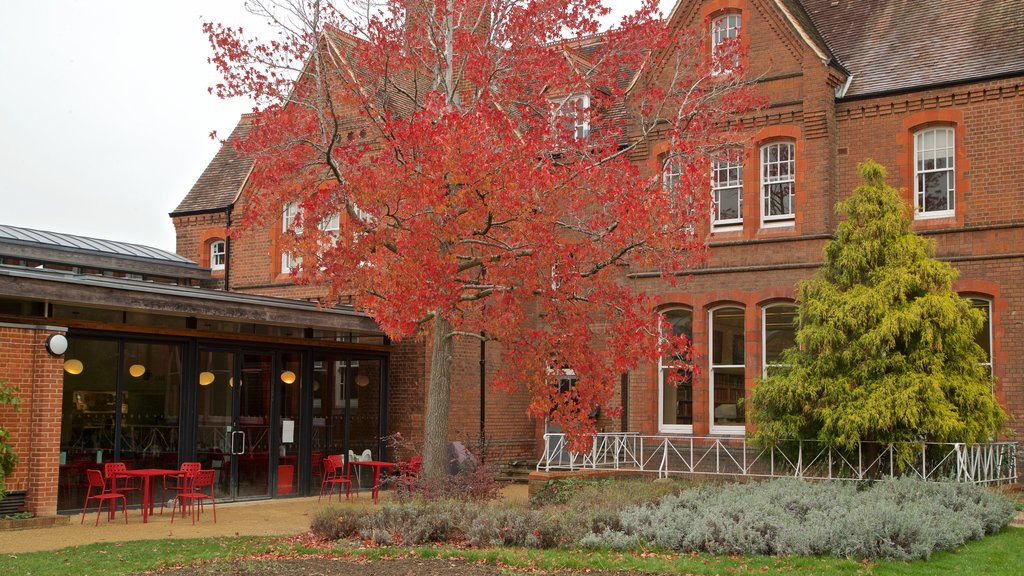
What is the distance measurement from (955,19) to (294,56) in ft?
46.0

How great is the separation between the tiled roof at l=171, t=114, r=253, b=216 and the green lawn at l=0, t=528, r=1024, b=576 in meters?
17.3

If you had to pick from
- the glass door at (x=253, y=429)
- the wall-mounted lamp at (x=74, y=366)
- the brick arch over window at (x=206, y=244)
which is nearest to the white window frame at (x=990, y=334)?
the glass door at (x=253, y=429)

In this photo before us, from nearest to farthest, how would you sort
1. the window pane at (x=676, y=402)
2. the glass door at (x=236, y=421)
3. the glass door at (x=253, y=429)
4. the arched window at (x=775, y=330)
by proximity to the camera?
the glass door at (x=236, y=421)
the glass door at (x=253, y=429)
the arched window at (x=775, y=330)
the window pane at (x=676, y=402)

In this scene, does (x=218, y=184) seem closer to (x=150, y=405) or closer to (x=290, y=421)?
(x=290, y=421)

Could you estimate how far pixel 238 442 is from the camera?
62.6 feet

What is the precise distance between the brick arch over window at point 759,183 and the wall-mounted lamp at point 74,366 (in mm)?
13143

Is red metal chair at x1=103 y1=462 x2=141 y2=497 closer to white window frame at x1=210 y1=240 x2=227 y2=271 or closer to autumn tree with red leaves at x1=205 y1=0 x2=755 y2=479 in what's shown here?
autumn tree with red leaves at x1=205 y1=0 x2=755 y2=479

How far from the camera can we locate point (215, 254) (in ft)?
96.0

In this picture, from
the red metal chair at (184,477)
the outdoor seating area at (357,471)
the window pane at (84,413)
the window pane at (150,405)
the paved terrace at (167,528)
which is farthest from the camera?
the outdoor seating area at (357,471)

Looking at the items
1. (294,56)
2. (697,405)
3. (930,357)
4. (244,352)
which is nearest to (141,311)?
(244,352)

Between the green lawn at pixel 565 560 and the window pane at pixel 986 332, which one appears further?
the window pane at pixel 986 332

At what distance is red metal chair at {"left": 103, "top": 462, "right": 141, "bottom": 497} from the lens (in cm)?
1529

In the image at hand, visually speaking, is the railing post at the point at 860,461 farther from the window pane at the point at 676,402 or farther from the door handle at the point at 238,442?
the door handle at the point at 238,442

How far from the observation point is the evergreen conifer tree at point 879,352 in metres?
16.2
